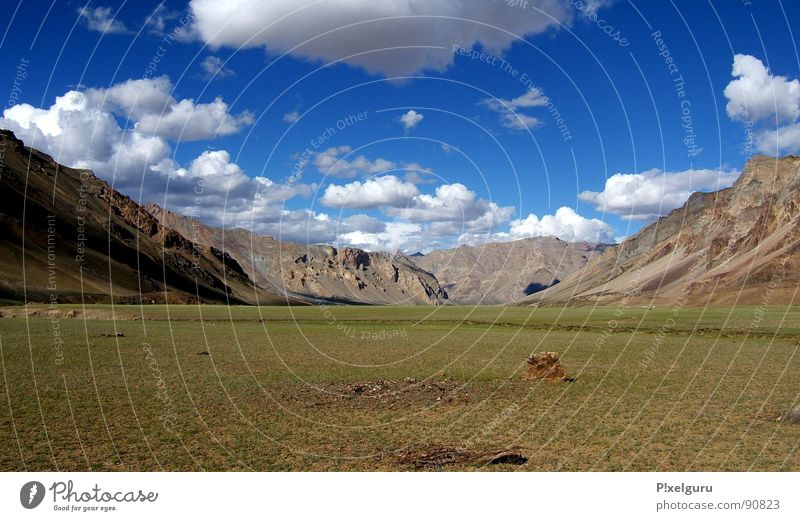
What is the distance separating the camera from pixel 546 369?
108ft

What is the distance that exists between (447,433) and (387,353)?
28.7 metres

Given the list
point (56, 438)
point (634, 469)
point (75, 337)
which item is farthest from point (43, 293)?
point (634, 469)

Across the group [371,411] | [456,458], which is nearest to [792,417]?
[456,458]

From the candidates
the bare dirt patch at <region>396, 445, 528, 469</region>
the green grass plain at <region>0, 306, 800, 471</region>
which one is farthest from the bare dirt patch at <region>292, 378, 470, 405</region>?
the bare dirt patch at <region>396, 445, 528, 469</region>

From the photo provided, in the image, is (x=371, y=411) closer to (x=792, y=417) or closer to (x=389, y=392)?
(x=389, y=392)

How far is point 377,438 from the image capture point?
65.4ft

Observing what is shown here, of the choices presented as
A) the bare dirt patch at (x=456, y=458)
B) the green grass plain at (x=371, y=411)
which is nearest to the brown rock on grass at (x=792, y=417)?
the green grass plain at (x=371, y=411)

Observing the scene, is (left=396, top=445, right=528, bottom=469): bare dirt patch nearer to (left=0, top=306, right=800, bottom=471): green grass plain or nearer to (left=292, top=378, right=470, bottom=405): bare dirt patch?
(left=0, top=306, right=800, bottom=471): green grass plain

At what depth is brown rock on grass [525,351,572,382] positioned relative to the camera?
32.8 m

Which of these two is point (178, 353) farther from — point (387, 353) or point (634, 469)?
point (634, 469)

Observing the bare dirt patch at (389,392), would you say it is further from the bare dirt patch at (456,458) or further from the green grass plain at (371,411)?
the bare dirt patch at (456,458)

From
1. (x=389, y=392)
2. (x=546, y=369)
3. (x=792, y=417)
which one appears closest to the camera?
(x=792, y=417)

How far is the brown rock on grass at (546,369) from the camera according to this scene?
108 ft

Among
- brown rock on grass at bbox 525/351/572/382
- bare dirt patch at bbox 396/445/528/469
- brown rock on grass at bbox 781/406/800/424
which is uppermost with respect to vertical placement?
brown rock on grass at bbox 525/351/572/382
